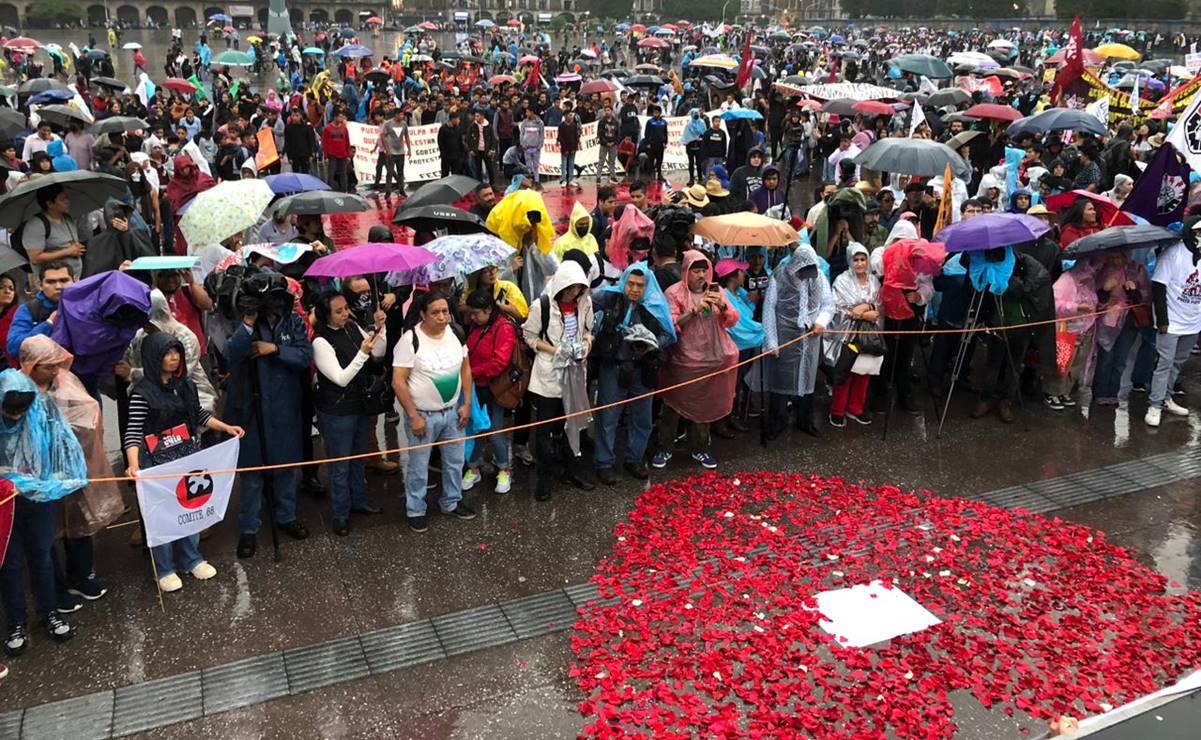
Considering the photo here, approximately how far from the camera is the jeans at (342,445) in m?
6.30

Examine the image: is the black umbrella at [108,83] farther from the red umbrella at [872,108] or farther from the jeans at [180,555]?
the jeans at [180,555]

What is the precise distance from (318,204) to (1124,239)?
6814 millimetres

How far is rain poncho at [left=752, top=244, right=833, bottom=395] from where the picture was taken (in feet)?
25.6

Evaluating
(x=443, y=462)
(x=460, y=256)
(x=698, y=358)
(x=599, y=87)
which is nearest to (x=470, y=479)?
(x=443, y=462)

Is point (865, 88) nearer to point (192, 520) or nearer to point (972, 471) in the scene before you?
point (972, 471)

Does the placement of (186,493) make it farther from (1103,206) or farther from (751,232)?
(1103,206)

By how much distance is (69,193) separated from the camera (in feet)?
26.0

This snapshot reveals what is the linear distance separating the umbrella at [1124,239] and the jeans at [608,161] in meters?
11.3

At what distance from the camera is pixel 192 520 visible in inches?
226

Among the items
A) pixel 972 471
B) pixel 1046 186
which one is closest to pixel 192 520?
pixel 972 471

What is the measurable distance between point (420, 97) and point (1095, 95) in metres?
13.1

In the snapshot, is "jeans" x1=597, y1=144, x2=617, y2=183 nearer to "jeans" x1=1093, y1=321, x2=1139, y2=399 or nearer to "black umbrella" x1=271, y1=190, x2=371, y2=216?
"black umbrella" x1=271, y1=190, x2=371, y2=216

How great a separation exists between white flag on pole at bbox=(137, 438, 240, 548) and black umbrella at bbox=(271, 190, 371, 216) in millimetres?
3159

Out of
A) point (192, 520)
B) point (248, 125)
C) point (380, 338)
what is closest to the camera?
point (192, 520)
